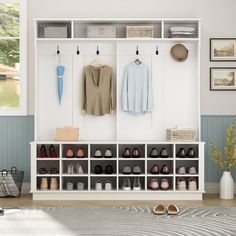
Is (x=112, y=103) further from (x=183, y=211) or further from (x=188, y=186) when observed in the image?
(x=183, y=211)

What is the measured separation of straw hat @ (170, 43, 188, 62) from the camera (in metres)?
6.91

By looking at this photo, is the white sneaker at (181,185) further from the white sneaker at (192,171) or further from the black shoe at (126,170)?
the black shoe at (126,170)

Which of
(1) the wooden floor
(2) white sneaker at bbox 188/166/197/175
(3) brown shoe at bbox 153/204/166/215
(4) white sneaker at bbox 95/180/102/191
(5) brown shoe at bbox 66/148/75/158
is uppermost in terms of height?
(5) brown shoe at bbox 66/148/75/158

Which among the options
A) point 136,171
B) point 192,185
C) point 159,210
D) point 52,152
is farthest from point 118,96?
point 159,210

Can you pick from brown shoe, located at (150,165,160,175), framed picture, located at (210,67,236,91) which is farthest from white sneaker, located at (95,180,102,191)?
framed picture, located at (210,67,236,91)

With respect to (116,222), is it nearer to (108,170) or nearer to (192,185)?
(108,170)

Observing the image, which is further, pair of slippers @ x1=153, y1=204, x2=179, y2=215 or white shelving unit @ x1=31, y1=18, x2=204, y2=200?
white shelving unit @ x1=31, y1=18, x2=204, y2=200

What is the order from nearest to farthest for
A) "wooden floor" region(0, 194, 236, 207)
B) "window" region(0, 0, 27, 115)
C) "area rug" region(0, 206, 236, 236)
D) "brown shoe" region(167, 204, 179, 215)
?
1. "area rug" region(0, 206, 236, 236)
2. "brown shoe" region(167, 204, 179, 215)
3. "wooden floor" region(0, 194, 236, 207)
4. "window" region(0, 0, 27, 115)

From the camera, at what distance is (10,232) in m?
4.82

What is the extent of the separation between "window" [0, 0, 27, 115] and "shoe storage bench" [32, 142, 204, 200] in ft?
2.27

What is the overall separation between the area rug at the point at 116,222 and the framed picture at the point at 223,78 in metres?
1.76

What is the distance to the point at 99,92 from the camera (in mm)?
6938

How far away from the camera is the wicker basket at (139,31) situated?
6871 millimetres

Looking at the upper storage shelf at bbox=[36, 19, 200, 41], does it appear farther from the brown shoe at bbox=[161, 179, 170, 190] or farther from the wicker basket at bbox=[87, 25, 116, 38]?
the brown shoe at bbox=[161, 179, 170, 190]
